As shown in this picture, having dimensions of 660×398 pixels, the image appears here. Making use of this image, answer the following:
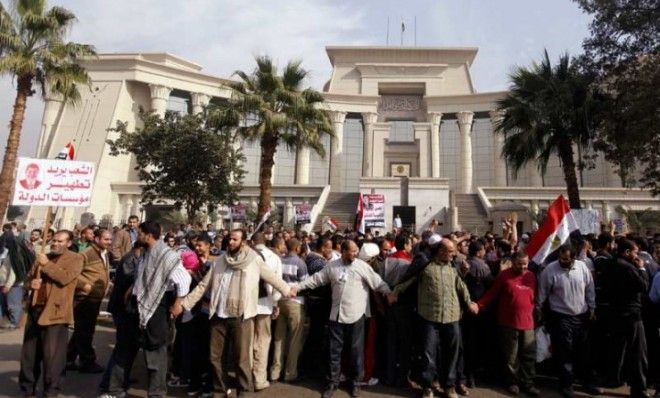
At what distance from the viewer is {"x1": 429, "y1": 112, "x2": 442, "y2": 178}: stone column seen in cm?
4056

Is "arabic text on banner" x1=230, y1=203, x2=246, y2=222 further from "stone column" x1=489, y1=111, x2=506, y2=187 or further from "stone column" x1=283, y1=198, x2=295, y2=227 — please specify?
"stone column" x1=489, y1=111, x2=506, y2=187

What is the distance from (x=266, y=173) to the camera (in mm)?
16266

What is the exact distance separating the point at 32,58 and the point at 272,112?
833 centimetres

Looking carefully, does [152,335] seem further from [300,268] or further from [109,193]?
[109,193]

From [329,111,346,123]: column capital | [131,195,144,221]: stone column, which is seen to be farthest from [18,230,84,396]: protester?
[329,111,346,123]: column capital

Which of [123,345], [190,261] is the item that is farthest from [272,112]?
[123,345]

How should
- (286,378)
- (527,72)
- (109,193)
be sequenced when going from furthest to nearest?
(109,193), (527,72), (286,378)

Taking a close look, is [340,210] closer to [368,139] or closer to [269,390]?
[368,139]

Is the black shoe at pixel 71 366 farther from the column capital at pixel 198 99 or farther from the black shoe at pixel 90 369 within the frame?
the column capital at pixel 198 99

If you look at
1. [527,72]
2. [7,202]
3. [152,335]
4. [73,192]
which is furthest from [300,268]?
[527,72]

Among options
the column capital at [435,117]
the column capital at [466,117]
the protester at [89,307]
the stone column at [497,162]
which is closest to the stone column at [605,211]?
the stone column at [497,162]

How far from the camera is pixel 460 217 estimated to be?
28594 millimetres

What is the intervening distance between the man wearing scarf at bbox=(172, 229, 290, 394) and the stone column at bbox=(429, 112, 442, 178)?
36.3 metres

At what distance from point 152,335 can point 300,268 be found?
2243mm
